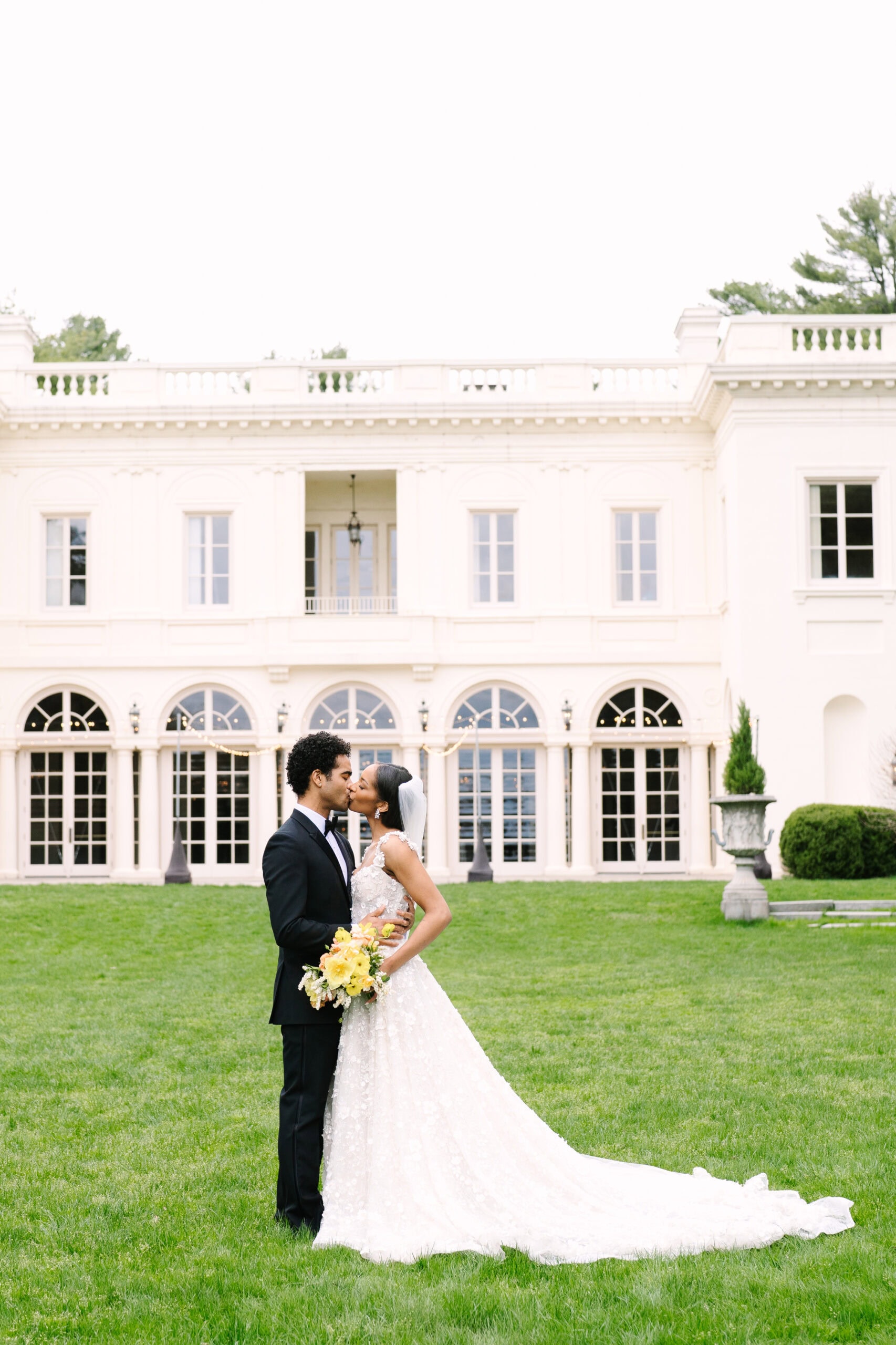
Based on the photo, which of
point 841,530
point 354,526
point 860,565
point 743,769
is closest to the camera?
point 743,769

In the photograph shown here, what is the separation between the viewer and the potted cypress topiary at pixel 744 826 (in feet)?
60.2

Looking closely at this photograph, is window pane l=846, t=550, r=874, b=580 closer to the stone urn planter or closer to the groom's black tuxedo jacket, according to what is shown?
the stone urn planter

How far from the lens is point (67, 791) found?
28.0 m

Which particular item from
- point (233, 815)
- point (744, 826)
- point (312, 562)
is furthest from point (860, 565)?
point (233, 815)

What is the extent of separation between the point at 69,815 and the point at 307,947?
22.8m

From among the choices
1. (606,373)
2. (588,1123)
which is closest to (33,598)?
(606,373)

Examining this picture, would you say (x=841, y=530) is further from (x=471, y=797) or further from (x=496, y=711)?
(x=471, y=797)

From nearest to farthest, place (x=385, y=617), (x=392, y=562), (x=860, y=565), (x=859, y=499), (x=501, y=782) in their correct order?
(x=860, y=565) < (x=859, y=499) < (x=385, y=617) < (x=501, y=782) < (x=392, y=562)

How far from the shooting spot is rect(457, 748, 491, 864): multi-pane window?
92.1 feet

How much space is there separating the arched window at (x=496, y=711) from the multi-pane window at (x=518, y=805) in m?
0.44

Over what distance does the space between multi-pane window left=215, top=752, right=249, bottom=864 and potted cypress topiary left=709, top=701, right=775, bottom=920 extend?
965 cm

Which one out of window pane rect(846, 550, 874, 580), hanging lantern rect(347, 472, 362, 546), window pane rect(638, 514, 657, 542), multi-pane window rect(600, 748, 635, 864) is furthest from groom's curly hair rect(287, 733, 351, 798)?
hanging lantern rect(347, 472, 362, 546)

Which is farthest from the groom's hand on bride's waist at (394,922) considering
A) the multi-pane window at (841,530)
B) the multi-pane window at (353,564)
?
the multi-pane window at (353,564)

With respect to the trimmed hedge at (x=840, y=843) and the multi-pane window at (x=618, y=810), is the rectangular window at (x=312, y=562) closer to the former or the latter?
the multi-pane window at (x=618, y=810)
